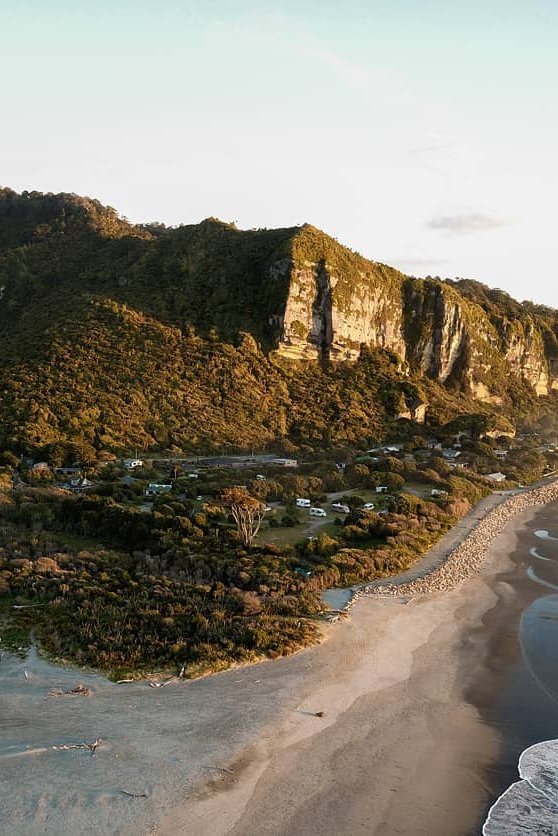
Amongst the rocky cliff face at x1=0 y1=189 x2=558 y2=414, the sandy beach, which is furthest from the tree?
the rocky cliff face at x1=0 y1=189 x2=558 y2=414

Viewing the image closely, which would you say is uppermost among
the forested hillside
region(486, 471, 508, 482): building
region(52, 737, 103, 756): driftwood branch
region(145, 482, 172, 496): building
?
the forested hillside

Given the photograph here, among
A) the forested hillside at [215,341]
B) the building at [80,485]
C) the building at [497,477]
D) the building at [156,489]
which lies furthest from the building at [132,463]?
the building at [497,477]

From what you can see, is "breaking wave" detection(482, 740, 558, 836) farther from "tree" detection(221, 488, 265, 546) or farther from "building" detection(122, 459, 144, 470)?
"building" detection(122, 459, 144, 470)

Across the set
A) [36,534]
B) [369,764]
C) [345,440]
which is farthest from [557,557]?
[345,440]

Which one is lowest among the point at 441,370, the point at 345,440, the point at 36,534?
the point at 36,534

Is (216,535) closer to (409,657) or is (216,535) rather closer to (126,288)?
(409,657)

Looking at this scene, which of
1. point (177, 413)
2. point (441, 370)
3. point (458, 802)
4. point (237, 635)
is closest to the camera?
point (458, 802)
